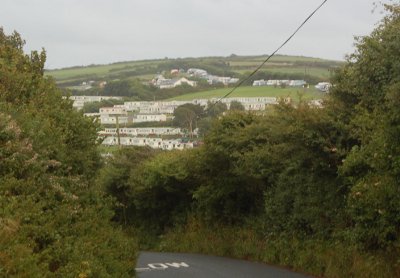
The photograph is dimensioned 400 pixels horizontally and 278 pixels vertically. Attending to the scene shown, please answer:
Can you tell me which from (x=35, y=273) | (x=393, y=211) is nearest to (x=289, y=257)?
(x=393, y=211)

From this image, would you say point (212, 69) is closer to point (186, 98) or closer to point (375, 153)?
point (186, 98)

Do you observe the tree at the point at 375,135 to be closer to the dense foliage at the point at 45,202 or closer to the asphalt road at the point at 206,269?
the asphalt road at the point at 206,269

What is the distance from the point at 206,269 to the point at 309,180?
170 inches

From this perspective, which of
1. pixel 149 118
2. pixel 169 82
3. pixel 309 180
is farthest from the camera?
pixel 169 82

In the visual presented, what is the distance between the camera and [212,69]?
274ft

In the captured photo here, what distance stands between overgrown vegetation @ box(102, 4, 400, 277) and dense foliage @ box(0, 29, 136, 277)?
19.6 feet

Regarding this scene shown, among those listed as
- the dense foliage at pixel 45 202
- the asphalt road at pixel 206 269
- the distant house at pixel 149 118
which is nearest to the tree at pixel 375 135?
the asphalt road at pixel 206 269

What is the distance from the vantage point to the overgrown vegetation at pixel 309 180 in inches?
525

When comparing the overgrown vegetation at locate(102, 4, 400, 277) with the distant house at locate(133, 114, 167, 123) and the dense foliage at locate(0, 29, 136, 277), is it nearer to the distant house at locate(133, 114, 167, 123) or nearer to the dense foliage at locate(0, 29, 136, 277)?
the dense foliage at locate(0, 29, 136, 277)

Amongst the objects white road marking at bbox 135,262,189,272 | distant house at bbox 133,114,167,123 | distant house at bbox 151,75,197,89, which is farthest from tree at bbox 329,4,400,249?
distant house at bbox 151,75,197,89

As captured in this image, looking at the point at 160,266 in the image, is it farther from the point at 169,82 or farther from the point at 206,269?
the point at 169,82

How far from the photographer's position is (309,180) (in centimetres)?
1852

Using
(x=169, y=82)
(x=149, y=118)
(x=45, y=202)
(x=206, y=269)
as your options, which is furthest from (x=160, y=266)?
(x=169, y=82)

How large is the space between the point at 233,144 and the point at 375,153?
34.8 feet
